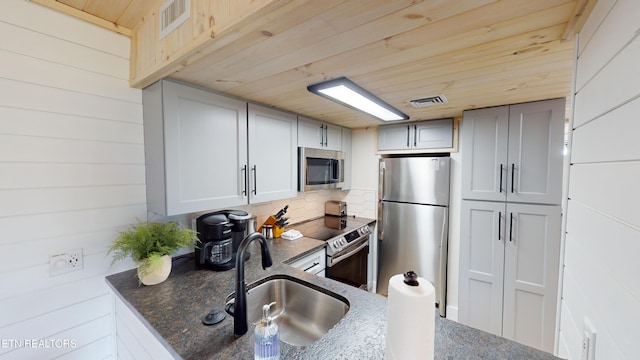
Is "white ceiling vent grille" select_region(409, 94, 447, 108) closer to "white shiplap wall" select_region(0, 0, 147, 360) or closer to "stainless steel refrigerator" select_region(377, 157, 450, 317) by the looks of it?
"stainless steel refrigerator" select_region(377, 157, 450, 317)

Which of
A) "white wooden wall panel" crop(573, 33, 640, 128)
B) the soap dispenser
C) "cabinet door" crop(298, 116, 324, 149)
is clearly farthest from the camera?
"cabinet door" crop(298, 116, 324, 149)

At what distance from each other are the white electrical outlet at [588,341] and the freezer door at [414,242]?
1.80 metres

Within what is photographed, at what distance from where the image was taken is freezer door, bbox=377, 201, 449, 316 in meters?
2.52

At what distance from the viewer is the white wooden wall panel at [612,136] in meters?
0.52

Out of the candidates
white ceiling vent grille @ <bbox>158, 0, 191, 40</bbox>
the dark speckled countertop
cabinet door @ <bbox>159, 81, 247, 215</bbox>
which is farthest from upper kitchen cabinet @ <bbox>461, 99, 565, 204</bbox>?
white ceiling vent grille @ <bbox>158, 0, 191, 40</bbox>

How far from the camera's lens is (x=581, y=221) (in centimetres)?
82

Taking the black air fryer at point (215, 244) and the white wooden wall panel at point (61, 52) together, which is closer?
the white wooden wall panel at point (61, 52)

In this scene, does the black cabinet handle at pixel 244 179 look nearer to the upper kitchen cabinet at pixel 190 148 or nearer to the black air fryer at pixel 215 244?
the upper kitchen cabinet at pixel 190 148

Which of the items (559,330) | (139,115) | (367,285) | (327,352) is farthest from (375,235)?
(139,115)

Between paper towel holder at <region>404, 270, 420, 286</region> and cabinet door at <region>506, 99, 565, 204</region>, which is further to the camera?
cabinet door at <region>506, 99, 565, 204</region>

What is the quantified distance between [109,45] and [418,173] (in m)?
2.67

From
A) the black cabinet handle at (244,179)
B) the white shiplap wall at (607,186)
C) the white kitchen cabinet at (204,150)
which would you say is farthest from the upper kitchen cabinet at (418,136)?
the black cabinet handle at (244,179)

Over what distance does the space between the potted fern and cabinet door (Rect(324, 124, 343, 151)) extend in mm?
1690

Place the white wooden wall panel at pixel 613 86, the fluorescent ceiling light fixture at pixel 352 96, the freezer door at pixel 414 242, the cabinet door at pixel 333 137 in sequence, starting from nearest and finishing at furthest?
the white wooden wall panel at pixel 613 86 < the fluorescent ceiling light fixture at pixel 352 96 < the freezer door at pixel 414 242 < the cabinet door at pixel 333 137
